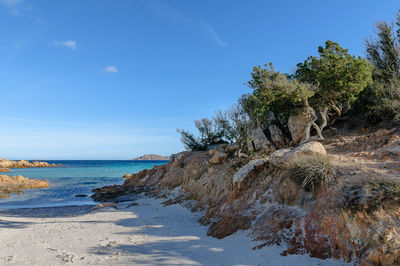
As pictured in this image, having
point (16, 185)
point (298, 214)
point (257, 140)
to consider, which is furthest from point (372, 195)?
point (16, 185)

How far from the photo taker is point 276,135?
55.6 feet

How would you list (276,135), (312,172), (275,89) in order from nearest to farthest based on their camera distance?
(312,172)
(275,89)
(276,135)

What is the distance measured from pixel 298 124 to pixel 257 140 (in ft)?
9.67

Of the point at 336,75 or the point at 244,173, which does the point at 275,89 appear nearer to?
the point at 336,75

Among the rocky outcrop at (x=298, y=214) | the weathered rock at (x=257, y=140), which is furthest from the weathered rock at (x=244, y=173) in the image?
the weathered rock at (x=257, y=140)

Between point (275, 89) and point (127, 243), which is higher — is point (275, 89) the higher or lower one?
the higher one

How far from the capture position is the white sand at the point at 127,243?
664cm

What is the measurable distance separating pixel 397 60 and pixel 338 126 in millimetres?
5815

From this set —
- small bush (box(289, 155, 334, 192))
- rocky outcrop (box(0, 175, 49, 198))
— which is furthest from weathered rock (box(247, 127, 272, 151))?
rocky outcrop (box(0, 175, 49, 198))

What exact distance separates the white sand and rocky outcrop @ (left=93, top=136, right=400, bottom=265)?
432 millimetres

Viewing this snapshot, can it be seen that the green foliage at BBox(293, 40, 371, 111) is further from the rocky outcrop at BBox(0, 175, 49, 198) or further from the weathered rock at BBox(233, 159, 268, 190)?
the rocky outcrop at BBox(0, 175, 49, 198)

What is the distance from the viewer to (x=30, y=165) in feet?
251

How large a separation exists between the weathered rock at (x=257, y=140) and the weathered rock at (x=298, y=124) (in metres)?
1.74


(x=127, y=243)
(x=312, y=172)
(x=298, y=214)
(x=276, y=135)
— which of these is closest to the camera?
(x=298, y=214)
